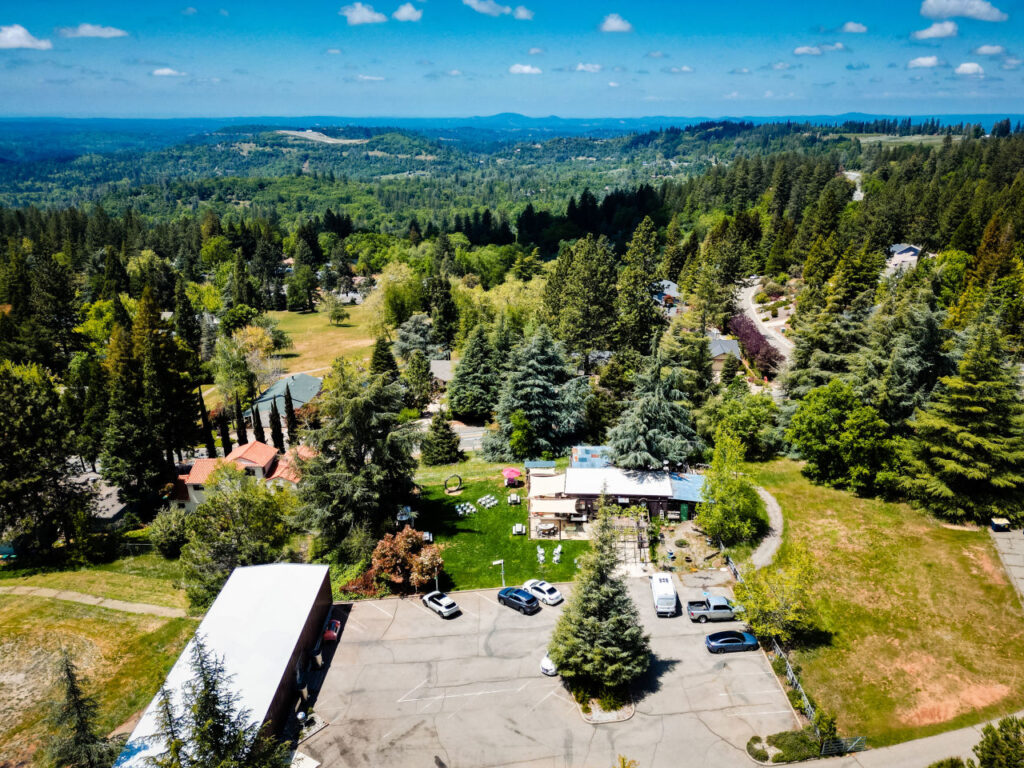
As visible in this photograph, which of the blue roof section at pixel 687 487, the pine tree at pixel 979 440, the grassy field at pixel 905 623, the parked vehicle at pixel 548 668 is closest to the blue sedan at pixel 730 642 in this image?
the grassy field at pixel 905 623

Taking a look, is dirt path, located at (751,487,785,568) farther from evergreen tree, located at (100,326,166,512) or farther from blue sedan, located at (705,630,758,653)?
evergreen tree, located at (100,326,166,512)

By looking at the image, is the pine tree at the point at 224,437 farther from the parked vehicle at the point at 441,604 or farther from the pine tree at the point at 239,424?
the parked vehicle at the point at 441,604

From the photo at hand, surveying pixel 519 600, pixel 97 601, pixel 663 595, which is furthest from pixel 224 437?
pixel 663 595

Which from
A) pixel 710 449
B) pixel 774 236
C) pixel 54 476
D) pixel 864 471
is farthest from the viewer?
pixel 774 236

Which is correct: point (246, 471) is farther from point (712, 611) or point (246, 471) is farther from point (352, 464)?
point (712, 611)

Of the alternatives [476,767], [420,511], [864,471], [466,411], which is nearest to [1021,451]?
[864,471]

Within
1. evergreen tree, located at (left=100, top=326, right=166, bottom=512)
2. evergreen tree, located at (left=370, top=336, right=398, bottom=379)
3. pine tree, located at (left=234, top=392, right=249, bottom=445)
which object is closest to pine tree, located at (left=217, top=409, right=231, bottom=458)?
pine tree, located at (left=234, top=392, right=249, bottom=445)

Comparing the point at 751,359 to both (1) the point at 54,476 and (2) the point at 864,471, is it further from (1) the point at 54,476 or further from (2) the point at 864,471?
(1) the point at 54,476
